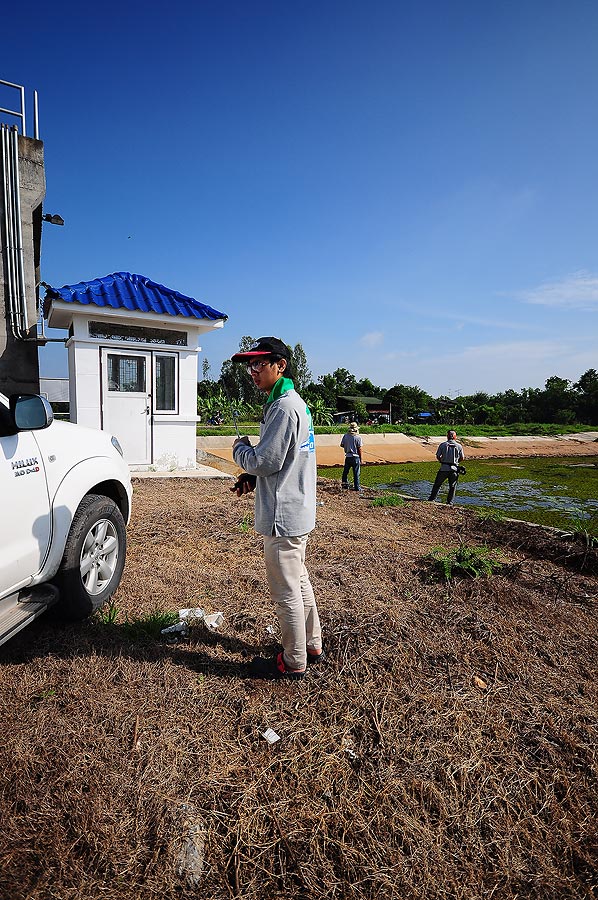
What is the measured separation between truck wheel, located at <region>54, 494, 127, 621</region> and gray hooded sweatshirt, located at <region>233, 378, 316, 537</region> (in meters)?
1.48

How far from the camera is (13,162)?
9141 mm

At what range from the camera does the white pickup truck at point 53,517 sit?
2.74 meters

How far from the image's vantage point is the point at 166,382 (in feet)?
34.7

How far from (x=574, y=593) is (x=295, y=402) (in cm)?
359

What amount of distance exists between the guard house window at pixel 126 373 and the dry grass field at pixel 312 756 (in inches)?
268

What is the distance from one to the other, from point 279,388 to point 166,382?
8.39m

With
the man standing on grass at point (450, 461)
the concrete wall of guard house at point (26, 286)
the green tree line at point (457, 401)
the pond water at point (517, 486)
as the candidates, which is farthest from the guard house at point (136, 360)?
the green tree line at point (457, 401)

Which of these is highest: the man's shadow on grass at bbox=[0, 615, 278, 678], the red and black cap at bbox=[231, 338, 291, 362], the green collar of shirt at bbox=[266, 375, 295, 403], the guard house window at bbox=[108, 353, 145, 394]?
the guard house window at bbox=[108, 353, 145, 394]

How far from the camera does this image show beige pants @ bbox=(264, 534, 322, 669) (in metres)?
2.67

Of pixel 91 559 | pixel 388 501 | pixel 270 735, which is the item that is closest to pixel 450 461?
pixel 388 501

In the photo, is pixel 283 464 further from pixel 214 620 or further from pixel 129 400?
pixel 129 400

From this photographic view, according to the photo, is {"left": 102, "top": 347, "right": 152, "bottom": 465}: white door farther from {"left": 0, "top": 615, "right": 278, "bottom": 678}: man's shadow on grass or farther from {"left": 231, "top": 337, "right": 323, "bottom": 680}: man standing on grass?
{"left": 231, "top": 337, "right": 323, "bottom": 680}: man standing on grass

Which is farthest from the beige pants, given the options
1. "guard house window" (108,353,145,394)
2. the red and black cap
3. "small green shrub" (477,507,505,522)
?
"guard house window" (108,353,145,394)

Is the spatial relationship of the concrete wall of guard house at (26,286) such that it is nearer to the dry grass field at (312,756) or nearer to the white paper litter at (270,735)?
the dry grass field at (312,756)
